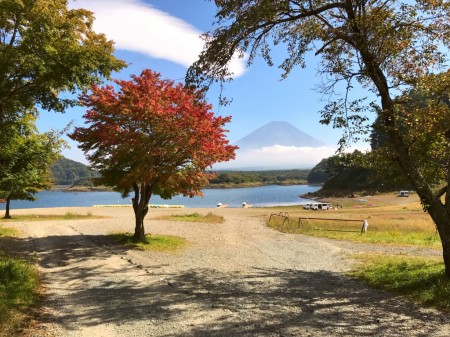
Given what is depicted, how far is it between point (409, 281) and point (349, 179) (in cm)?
13284

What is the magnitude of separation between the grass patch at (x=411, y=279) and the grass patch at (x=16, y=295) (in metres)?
8.05

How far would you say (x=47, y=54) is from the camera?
10.4 meters

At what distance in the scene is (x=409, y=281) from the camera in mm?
9188

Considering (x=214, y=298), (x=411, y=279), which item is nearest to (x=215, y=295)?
(x=214, y=298)

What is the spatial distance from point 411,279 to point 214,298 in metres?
5.09

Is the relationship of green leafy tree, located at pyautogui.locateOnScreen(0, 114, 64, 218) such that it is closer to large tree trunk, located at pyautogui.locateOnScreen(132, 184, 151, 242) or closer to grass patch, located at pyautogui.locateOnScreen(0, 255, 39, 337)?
large tree trunk, located at pyautogui.locateOnScreen(132, 184, 151, 242)

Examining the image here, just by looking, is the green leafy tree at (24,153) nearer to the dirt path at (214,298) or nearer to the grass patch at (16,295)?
the dirt path at (214,298)

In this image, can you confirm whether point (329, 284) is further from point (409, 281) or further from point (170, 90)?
point (170, 90)

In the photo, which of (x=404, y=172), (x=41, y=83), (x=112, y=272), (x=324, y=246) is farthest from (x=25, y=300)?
(x=324, y=246)

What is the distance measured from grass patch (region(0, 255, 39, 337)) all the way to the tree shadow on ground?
0.60 metres

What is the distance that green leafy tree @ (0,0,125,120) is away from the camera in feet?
32.8

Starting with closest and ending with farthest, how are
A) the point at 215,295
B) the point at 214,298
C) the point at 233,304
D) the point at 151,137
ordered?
the point at 233,304 < the point at 214,298 < the point at 215,295 < the point at 151,137

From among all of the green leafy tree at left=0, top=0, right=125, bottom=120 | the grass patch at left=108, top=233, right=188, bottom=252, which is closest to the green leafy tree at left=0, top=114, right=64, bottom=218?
the green leafy tree at left=0, top=0, right=125, bottom=120

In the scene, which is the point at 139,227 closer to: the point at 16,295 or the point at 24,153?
the point at 24,153
